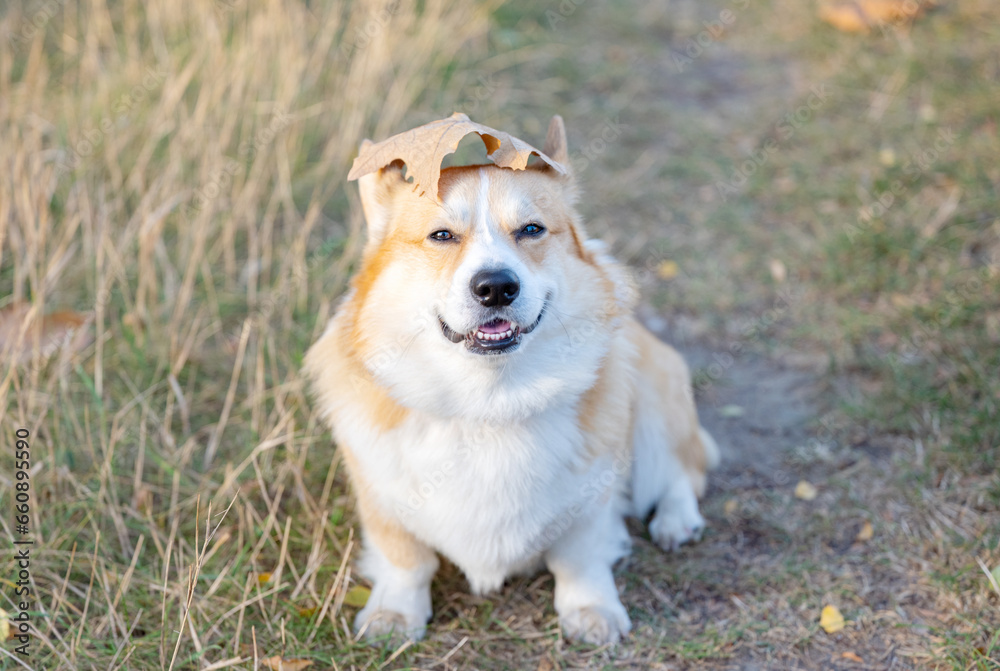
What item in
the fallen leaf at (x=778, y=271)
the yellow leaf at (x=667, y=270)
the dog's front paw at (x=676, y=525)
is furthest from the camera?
the yellow leaf at (x=667, y=270)

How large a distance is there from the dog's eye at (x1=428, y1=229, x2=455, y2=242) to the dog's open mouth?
270 mm

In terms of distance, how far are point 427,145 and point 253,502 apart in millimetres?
1632

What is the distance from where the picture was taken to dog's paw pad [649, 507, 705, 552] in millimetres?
3158

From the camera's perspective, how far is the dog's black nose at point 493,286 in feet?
7.55

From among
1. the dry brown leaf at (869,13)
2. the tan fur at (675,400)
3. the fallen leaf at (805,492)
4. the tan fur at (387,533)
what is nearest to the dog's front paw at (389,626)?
the tan fur at (387,533)

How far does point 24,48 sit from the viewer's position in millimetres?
5355

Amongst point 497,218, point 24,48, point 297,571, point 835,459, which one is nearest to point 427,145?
point 497,218

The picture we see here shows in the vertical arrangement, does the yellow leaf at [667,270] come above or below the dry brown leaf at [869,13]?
below

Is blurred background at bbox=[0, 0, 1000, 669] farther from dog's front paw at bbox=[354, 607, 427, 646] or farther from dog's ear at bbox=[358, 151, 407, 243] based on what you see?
dog's ear at bbox=[358, 151, 407, 243]

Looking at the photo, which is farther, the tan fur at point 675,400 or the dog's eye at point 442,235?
the tan fur at point 675,400

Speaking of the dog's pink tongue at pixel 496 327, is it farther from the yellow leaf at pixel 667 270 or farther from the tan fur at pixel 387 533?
the yellow leaf at pixel 667 270

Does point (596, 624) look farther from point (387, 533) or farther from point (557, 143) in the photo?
point (557, 143)

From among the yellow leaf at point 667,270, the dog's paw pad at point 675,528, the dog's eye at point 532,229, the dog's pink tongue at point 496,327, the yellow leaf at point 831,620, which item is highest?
the dog's eye at point 532,229

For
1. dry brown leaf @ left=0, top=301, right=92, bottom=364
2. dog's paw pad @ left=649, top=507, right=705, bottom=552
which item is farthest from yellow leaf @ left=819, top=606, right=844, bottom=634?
dry brown leaf @ left=0, top=301, right=92, bottom=364
